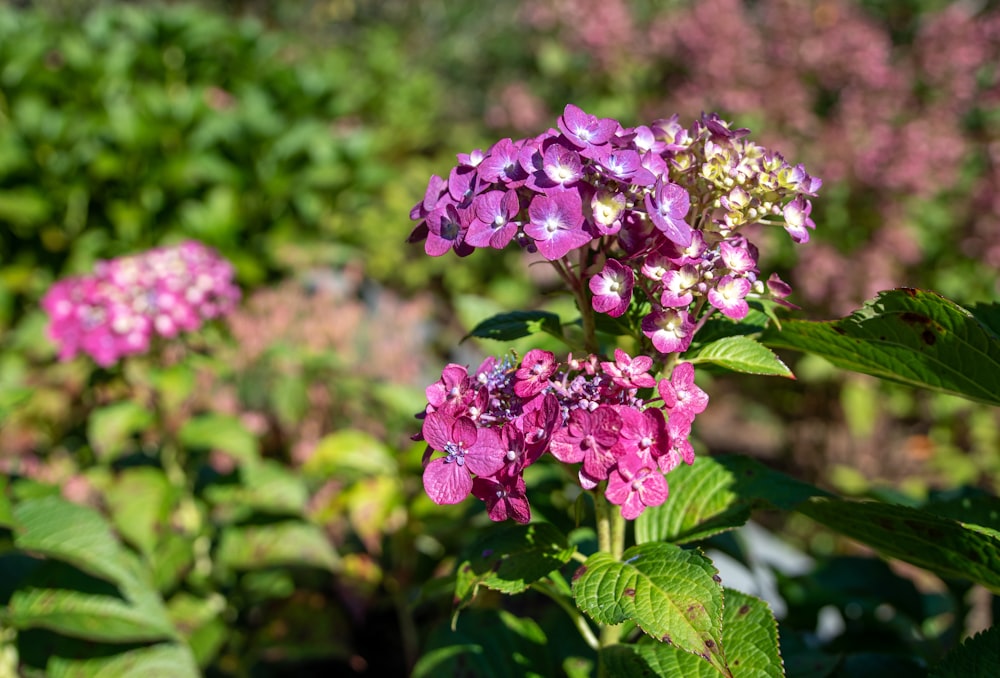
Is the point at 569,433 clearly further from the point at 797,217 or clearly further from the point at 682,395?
the point at 797,217

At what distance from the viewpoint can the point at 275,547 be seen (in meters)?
2.25

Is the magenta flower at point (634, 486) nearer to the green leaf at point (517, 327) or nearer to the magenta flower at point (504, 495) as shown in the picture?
the magenta flower at point (504, 495)

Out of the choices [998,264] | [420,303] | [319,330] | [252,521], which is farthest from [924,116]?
[252,521]

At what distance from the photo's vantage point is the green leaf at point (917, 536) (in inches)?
46.8

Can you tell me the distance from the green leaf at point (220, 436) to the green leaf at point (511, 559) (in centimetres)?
110

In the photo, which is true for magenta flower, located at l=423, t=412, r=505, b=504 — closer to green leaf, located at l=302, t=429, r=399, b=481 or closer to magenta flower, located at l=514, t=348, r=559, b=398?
magenta flower, located at l=514, t=348, r=559, b=398

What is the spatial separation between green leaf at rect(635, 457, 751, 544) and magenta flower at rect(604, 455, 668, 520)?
274mm

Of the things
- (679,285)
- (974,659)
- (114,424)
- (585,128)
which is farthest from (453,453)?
(114,424)

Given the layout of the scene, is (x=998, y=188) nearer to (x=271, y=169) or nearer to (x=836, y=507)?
(x=836, y=507)

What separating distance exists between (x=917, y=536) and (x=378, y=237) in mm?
5199

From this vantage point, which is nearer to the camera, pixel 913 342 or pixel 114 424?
pixel 913 342

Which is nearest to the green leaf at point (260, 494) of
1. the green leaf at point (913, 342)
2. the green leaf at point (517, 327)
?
the green leaf at point (517, 327)

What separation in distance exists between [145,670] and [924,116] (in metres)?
4.55

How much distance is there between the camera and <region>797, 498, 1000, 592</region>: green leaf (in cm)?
119
